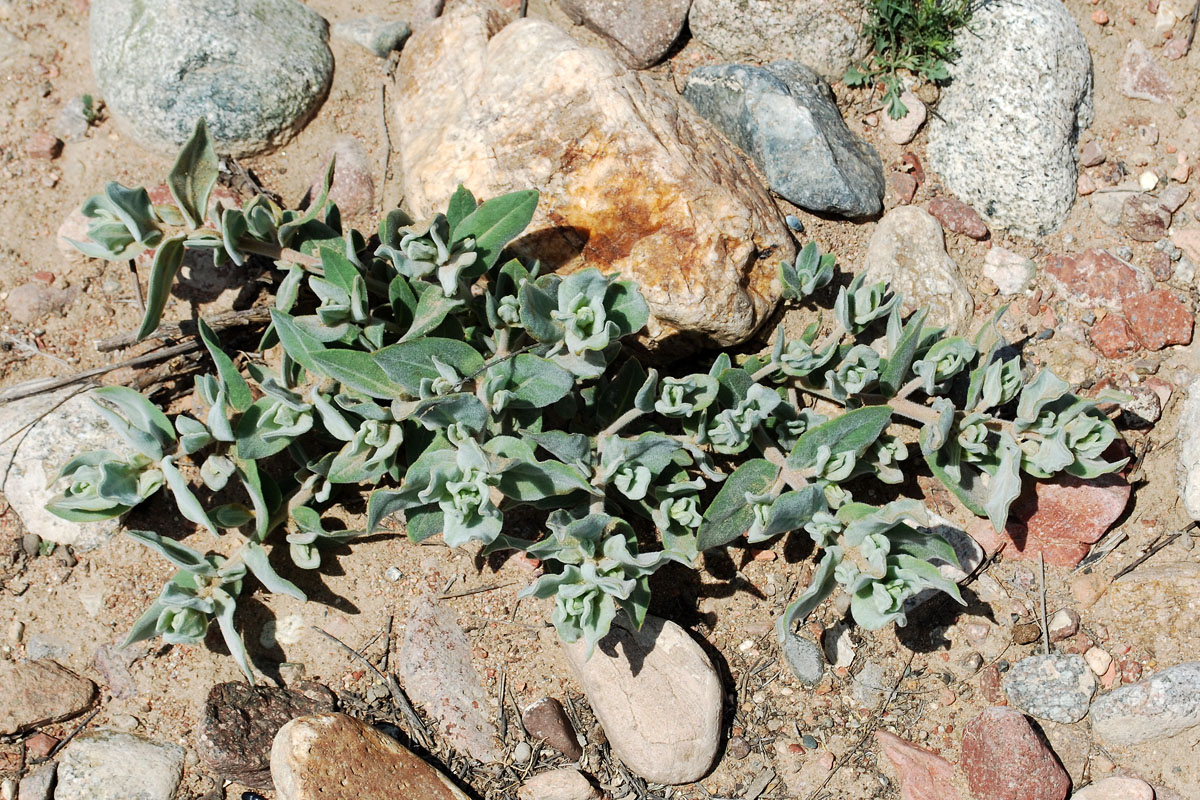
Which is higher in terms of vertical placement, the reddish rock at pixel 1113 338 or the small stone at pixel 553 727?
the reddish rock at pixel 1113 338

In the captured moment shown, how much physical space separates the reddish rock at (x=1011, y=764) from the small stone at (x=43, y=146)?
5.40m

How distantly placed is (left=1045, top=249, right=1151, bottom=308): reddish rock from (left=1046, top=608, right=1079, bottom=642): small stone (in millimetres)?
1625

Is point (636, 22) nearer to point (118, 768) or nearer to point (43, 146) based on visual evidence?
point (43, 146)

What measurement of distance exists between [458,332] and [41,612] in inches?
92.4

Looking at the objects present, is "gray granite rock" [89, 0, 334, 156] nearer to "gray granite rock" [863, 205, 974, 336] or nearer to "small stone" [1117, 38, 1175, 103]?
"gray granite rock" [863, 205, 974, 336]

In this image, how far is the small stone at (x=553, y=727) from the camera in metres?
4.18

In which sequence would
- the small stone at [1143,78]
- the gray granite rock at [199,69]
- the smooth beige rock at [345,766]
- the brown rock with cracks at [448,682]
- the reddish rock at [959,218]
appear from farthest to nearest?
the small stone at [1143,78], the reddish rock at [959,218], the gray granite rock at [199,69], the brown rock with cracks at [448,682], the smooth beige rock at [345,766]

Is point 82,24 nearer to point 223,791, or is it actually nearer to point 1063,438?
point 223,791

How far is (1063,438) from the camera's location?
3.83 metres

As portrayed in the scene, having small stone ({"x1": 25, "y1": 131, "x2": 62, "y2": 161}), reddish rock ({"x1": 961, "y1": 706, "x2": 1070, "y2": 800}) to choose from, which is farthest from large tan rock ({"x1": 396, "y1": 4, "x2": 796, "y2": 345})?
reddish rock ({"x1": 961, "y1": 706, "x2": 1070, "y2": 800})

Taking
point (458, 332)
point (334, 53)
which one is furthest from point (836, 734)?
point (334, 53)

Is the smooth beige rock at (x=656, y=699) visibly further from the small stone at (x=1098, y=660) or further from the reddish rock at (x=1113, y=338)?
the reddish rock at (x=1113, y=338)

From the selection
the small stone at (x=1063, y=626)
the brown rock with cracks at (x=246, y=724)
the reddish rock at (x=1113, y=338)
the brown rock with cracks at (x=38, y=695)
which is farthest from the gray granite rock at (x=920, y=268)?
the brown rock with cracks at (x=38, y=695)

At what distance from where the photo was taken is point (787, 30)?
4.97m
